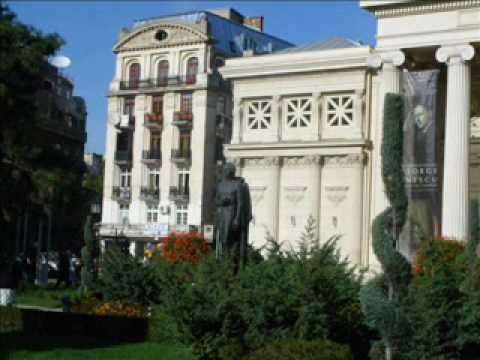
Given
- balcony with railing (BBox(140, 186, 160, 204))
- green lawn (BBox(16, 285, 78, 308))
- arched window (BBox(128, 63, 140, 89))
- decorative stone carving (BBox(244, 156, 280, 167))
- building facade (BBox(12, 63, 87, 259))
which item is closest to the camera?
green lawn (BBox(16, 285, 78, 308))

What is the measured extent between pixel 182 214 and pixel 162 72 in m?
9.74

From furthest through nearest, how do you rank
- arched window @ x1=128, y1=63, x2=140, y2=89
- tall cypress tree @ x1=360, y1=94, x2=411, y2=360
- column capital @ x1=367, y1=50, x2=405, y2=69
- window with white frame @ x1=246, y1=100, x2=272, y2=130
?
arched window @ x1=128, y1=63, x2=140, y2=89 → window with white frame @ x1=246, y1=100, x2=272, y2=130 → column capital @ x1=367, y1=50, x2=405, y2=69 → tall cypress tree @ x1=360, y1=94, x2=411, y2=360

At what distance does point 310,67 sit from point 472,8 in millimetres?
8913

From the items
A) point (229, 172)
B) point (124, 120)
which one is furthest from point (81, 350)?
point (124, 120)

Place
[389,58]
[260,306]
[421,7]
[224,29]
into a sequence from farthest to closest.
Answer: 1. [224,29]
2. [389,58]
3. [421,7]
4. [260,306]

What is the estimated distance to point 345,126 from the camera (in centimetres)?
3719

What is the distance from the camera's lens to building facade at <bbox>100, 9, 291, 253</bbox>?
55.8 meters

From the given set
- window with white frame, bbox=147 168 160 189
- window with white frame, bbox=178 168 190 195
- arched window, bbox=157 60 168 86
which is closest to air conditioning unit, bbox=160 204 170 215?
window with white frame, bbox=178 168 190 195

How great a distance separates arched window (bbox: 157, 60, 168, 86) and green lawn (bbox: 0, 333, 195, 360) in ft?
134

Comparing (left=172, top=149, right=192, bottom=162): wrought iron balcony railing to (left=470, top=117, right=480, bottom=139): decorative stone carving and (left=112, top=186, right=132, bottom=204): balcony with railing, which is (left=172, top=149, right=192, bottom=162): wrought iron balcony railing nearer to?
(left=112, top=186, right=132, bottom=204): balcony with railing

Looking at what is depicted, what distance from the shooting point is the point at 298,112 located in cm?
3841

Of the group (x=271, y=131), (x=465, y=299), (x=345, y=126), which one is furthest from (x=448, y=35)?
(x=465, y=299)

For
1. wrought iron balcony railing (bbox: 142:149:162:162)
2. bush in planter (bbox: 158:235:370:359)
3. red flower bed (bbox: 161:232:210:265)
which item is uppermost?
wrought iron balcony railing (bbox: 142:149:162:162)

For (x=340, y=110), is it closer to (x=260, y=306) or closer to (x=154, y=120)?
(x=154, y=120)
